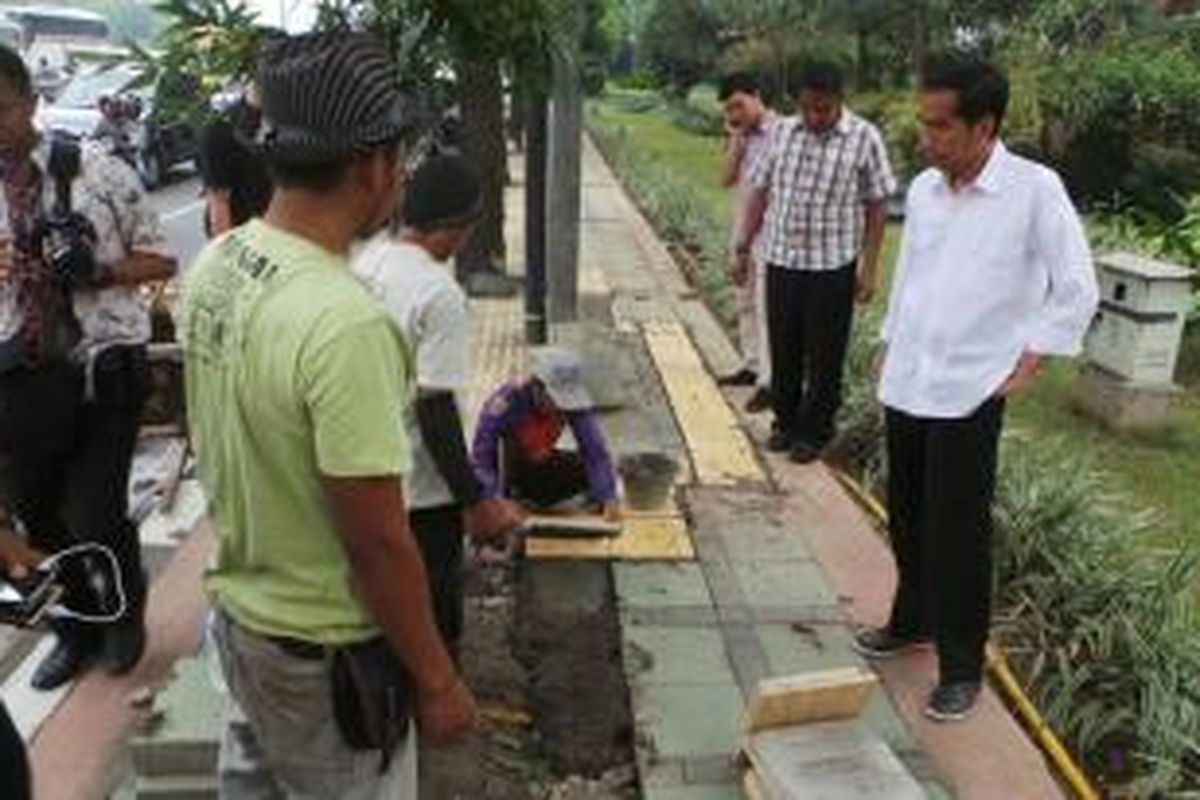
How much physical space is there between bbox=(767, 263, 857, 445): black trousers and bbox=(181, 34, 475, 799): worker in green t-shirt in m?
4.25

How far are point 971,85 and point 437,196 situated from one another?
1.40 meters

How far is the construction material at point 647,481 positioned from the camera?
18.6 feet

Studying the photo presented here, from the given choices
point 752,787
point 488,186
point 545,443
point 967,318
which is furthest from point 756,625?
point 488,186

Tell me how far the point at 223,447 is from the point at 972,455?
2.33 m

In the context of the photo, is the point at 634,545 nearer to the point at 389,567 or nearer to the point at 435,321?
the point at 435,321

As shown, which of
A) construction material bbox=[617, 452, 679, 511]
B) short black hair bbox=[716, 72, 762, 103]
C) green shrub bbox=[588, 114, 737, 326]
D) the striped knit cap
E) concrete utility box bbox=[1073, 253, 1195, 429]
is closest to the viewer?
the striped knit cap

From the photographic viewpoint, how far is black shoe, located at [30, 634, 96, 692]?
15.2ft

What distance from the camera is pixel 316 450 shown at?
2.24m

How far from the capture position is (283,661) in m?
2.48

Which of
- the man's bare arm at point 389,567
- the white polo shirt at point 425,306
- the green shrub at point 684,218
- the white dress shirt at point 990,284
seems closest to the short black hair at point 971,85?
the white dress shirt at point 990,284

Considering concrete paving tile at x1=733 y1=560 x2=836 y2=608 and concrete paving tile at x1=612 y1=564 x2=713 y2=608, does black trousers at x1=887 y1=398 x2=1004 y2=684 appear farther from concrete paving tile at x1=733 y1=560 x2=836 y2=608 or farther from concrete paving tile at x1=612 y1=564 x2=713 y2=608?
concrete paving tile at x1=612 y1=564 x2=713 y2=608

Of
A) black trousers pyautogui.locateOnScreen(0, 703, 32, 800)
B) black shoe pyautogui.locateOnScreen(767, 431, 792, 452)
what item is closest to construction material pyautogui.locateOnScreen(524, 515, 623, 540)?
black shoe pyautogui.locateOnScreen(767, 431, 792, 452)

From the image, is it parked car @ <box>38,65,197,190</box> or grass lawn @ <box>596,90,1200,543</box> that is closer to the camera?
grass lawn @ <box>596,90,1200,543</box>

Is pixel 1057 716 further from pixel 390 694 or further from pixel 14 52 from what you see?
pixel 14 52
